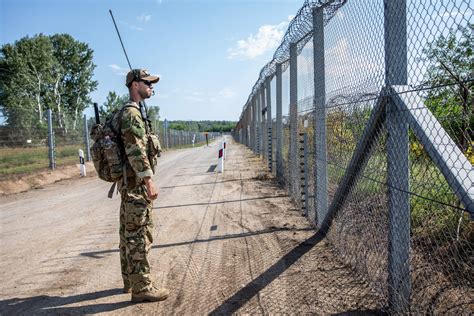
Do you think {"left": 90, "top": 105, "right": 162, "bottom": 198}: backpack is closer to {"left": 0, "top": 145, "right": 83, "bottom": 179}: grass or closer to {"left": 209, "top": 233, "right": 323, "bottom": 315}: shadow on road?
{"left": 209, "top": 233, "right": 323, "bottom": 315}: shadow on road

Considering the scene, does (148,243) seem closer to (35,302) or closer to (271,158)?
(35,302)

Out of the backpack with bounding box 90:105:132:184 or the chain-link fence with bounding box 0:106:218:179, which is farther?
the chain-link fence with bounding box 0:106:218:179

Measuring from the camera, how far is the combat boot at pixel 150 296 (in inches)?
133

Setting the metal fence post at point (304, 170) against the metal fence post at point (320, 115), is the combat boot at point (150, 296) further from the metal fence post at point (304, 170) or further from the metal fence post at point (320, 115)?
the metal fence post at point (304, 170)

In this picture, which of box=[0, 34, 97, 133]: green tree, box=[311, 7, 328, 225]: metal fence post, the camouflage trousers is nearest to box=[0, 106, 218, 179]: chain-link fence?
the camouflage trousers

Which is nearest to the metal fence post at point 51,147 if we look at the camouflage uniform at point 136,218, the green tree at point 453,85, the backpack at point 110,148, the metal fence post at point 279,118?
the metal fence post at point 279,118

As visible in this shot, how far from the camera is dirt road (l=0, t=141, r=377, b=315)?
3311 millimetres

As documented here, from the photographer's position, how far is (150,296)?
337 cm

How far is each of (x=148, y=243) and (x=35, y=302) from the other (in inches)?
44.8

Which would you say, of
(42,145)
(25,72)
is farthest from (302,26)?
(25,72)

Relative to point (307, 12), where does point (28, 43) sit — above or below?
above

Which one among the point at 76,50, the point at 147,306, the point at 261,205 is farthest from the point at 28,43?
the point at 147,306

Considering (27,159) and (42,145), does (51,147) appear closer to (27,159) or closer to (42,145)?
(42,145)

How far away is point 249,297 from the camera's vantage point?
3.36 m
